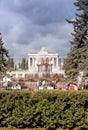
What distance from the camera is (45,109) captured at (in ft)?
41.1

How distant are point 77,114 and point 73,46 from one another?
914 inches

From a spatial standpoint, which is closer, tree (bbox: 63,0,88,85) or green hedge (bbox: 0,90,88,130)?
green hedge (bbox: 0,90,88,130)

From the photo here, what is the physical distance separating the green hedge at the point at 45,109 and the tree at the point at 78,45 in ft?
65.5

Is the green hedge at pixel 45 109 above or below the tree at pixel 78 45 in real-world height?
below

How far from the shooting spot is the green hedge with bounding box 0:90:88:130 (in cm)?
1239

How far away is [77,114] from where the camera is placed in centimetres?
1244

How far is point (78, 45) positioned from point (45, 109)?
2296 cm

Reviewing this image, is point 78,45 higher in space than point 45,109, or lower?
higher

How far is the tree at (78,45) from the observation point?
110 ft

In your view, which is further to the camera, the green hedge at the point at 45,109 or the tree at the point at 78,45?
the tree at the point at 78,45

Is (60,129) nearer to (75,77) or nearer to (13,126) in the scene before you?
(13,126)

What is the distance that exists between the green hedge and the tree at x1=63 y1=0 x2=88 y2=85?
19949 mm

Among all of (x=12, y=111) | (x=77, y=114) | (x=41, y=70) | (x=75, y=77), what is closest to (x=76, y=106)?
(x=77, y=114)

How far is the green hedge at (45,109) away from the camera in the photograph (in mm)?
12391
